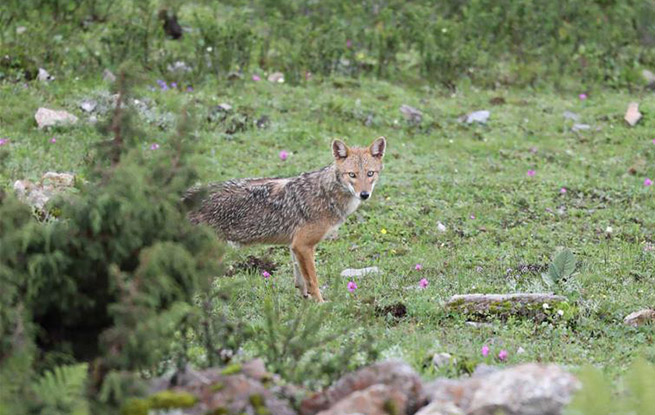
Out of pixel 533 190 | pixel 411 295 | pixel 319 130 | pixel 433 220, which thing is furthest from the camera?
pixel 319 130

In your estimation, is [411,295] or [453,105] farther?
[453,105]

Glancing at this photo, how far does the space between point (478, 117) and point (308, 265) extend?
741 centimetres

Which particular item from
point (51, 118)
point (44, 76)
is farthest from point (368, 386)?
point (44, 76)

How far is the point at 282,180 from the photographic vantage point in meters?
10.3

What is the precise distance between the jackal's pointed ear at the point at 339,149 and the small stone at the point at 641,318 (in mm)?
3502

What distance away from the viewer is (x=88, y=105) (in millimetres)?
14719

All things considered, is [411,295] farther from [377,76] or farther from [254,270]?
[377,76]

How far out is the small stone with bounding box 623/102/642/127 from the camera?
53.1ft

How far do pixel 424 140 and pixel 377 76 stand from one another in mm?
2956

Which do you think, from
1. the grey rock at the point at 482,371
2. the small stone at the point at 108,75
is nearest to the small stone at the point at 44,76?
the small stone at the point at 108,75

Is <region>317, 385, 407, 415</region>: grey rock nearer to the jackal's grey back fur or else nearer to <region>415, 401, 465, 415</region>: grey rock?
<region>415, 401, 465, 415</region>: grey rock

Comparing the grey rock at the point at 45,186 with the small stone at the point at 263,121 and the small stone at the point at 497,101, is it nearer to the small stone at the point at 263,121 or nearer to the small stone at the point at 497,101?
the small stone at the point at 263,121

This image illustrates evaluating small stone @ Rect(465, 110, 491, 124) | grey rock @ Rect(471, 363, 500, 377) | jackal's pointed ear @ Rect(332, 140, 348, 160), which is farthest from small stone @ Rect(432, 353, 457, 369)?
small stone @ Rect(465, 110, 491, 124)

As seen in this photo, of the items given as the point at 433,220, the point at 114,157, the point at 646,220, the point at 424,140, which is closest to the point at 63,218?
the point at 114,157
